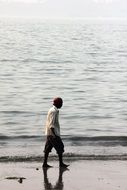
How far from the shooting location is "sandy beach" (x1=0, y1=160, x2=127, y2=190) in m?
12.7

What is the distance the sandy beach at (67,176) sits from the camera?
12.7 m

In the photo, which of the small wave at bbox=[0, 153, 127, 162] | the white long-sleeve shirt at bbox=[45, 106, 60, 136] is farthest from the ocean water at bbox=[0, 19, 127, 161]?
the white long-sleeve shirt at bbox=[45, 106, 60, 136]

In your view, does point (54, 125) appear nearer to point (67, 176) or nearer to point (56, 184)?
point (67, 176)

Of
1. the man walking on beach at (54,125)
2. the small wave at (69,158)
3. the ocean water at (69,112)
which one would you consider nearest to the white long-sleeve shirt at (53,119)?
the man walking on beach at (54,125)

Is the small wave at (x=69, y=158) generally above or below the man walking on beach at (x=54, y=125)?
below

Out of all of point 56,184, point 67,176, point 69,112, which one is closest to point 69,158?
point 67,176

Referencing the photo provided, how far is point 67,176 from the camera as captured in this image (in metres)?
13.7

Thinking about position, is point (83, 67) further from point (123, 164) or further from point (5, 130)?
point (123, 164)

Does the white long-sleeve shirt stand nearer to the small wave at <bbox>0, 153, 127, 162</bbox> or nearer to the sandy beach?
the sandy beach

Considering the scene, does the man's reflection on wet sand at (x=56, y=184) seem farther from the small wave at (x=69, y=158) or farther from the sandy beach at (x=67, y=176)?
the small wave at (x=69, y=158)

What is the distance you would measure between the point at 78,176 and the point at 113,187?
1328 millimetres

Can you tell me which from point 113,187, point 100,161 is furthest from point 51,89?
point 113,187

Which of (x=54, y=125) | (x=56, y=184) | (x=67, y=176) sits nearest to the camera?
(x=56, y=184)

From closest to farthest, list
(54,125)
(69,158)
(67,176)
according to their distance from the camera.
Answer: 1. (67,176)
2. (54,125)
3. (69,158)
